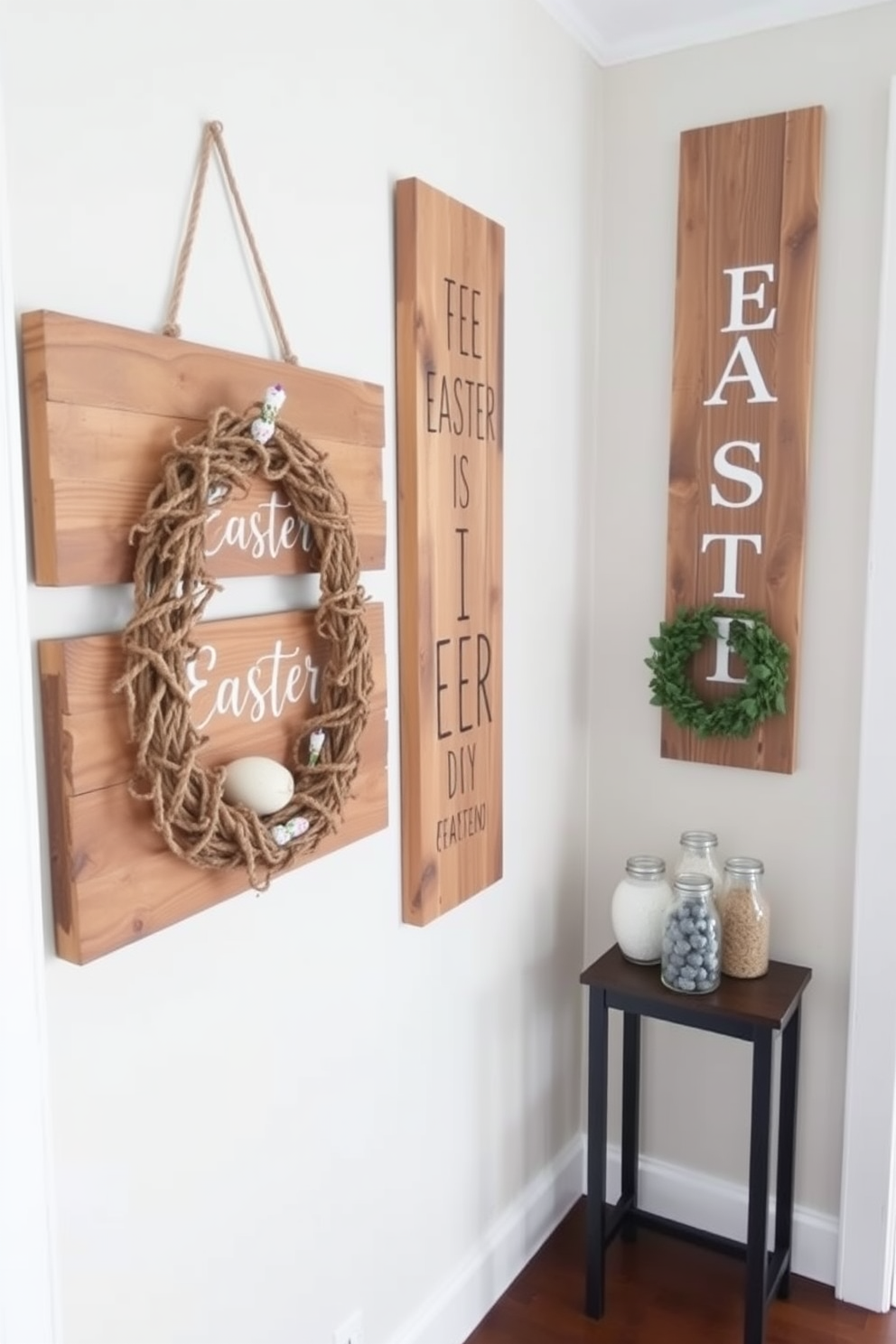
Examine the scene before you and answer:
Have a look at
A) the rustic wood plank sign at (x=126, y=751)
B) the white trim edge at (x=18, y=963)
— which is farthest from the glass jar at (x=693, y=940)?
the white trim edge at (x=18, y=963)

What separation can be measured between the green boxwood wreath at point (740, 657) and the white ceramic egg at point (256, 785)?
1076mm

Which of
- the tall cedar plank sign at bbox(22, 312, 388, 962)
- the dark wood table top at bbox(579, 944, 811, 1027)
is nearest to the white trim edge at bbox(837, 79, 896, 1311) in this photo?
the dark wood table top at bbox(579, 944, 811, 1027)

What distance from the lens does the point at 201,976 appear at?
54.1 inches

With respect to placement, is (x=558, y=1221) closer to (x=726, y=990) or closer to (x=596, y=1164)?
(x=596, y=1164)

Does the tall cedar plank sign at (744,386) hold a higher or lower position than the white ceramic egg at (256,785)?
higher

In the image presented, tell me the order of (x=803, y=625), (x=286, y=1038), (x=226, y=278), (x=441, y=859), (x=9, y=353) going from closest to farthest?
(x=9, y=353), (x=226, y=278), (x=286, y=1038), (x=441, y=859), (x=803, y=625)

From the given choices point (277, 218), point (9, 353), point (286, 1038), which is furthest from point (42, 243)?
point (286, 1038)

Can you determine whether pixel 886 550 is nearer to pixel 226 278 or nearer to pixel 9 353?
pixel 226 278

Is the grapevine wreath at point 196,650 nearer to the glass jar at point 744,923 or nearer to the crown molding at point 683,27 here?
the glass jar at point 744,923

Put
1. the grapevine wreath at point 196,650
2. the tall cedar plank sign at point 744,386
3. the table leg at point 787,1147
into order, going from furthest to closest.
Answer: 1. the table leg at point 787,1147
2. the tall cedar plank sign at point 744,386
3. the grapevine wreath at point 196,650

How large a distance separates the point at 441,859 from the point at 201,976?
55 centimetres

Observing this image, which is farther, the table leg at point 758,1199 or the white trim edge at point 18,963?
the table leg at point 758,1199

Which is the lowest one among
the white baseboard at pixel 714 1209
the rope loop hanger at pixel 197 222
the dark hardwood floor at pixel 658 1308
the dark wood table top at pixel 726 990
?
the dark hardwood floor at pixel 658 1308

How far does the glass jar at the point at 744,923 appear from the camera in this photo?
2068 mm
